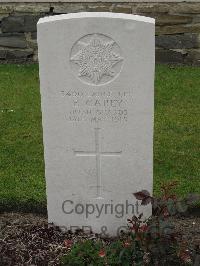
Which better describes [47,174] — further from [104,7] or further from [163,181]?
[104,7]

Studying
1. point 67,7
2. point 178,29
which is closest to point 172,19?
point 178,29

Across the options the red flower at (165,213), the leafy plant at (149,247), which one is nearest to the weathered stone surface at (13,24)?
the leafy plant at (149,247)

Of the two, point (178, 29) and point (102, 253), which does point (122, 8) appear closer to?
point (178, 29)

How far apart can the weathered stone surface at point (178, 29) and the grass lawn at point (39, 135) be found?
0.51m

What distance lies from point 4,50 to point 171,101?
2926 mm

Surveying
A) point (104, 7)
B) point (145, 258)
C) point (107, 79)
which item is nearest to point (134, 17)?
point (107, 79)

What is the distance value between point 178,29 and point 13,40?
7.80 ft

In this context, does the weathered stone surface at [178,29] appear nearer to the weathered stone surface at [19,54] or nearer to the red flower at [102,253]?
the weathered stone surface at [19,54]

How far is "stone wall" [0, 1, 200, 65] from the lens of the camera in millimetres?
8289

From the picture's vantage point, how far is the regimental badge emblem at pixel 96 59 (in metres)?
3.60

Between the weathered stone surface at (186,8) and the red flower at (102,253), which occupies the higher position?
the weathered stone surface at (186,8)

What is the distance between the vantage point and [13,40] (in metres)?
8.71

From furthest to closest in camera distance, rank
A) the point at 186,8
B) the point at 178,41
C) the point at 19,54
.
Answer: the point at 19,54 → the point at 178,41 → the point at 186,8

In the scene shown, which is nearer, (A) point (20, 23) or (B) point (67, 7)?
(B) point (67, 7)
